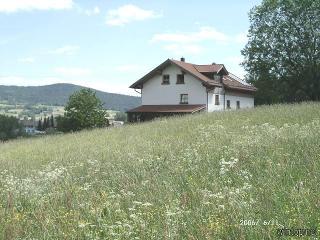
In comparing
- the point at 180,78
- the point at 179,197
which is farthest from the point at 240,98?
the point at 179,197

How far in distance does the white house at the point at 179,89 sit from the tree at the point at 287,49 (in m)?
4.96

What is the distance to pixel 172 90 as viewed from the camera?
56.8 metres

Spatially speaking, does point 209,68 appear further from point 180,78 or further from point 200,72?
point 180,78

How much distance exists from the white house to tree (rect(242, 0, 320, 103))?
195 inches

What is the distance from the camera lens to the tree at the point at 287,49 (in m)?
54.3

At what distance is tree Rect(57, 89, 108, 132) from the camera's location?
198 feet

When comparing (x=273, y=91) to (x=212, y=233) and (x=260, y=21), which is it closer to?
(x=260, y=21)

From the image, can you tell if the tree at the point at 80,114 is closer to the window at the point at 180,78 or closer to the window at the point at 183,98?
the window at the point at 183,98

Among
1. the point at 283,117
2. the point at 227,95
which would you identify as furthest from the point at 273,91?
the point at 283,117


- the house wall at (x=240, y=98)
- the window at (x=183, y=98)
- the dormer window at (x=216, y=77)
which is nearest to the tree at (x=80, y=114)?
the window at (x=183, y=98)

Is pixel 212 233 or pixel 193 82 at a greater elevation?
pixel 193 82

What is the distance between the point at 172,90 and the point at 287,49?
584 inches

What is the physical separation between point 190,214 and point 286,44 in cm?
5387

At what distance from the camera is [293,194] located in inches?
184
